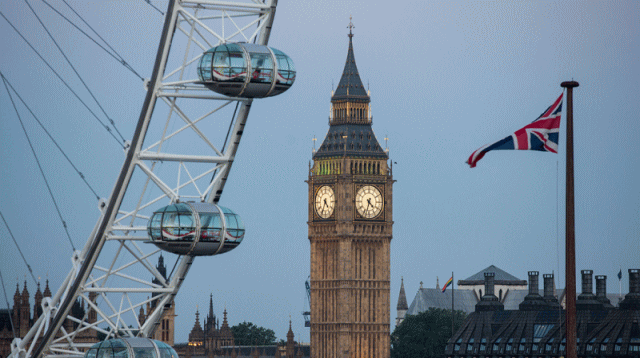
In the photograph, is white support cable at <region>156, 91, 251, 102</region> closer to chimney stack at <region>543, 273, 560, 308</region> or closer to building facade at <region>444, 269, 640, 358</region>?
building facade at <region>444, 269, 640, 358</region>

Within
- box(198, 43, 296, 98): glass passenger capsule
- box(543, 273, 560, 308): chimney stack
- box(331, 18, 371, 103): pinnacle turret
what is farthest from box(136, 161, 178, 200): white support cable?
box(331, 18, 371, 103): pinnacle turret

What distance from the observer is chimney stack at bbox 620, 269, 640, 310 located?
169750 millimetres

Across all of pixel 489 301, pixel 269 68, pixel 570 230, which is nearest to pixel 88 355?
pixel 269 68

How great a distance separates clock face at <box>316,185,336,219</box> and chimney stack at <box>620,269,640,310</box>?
108ft

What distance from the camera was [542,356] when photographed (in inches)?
6811

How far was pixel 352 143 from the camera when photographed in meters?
187

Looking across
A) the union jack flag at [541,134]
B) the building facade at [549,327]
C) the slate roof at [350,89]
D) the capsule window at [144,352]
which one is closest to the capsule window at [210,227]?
the capsule window at [144,352]

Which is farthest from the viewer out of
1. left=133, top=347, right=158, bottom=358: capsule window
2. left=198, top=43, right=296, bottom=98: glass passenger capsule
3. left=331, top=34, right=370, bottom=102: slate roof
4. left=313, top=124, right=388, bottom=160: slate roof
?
left=331, top=34, right=370, bottom=102: slate roof

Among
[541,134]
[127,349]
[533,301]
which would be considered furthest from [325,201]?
[541,134]

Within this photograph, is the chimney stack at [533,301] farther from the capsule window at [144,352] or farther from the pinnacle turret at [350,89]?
the capsule window at [144,352]

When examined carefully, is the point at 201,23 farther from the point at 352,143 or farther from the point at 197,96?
the point at 352,143

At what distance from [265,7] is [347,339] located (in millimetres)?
114488

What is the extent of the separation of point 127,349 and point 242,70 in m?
12.9

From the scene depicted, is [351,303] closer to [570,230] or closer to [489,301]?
[489,301]
